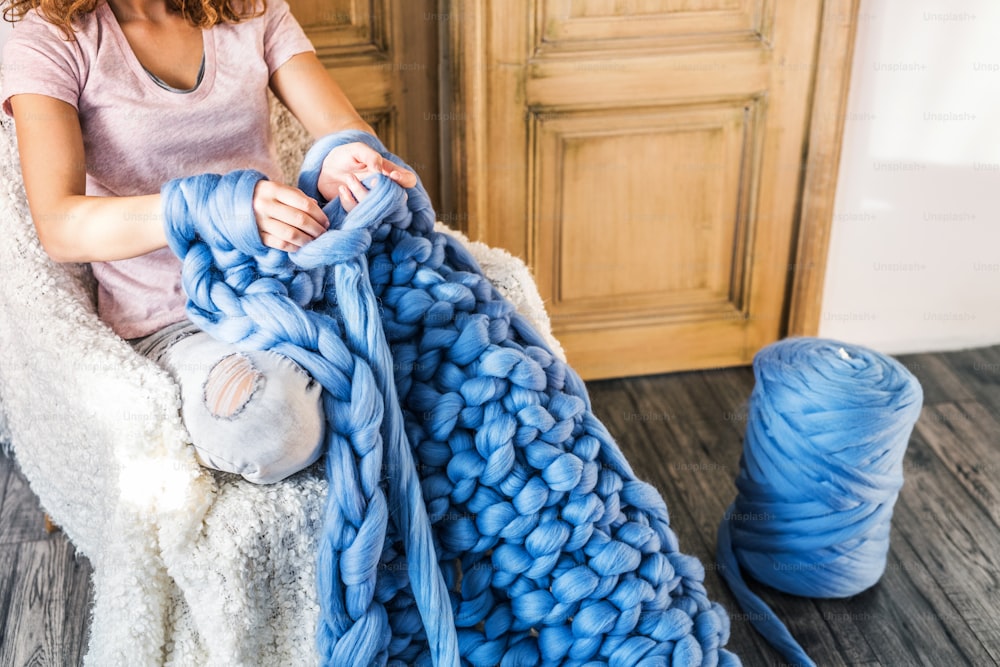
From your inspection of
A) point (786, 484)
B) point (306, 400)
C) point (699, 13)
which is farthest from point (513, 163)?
point (306, 400)

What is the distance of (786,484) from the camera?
1.55 meters

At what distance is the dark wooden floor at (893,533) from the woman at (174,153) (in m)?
0.56

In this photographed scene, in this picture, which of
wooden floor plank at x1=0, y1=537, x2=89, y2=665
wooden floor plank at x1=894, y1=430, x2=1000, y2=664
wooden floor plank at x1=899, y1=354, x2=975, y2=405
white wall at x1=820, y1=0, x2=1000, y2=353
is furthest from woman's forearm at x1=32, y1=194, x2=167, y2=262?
wooden floor plank at x1=899, y1=354, x2=975, y2=405

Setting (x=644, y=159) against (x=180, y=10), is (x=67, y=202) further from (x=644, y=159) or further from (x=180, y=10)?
(x=644, y=159)

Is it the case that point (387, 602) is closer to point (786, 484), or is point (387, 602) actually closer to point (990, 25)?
point (786, 484)

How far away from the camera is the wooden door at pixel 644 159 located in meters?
1.87

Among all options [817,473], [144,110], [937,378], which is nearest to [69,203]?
[144,110]

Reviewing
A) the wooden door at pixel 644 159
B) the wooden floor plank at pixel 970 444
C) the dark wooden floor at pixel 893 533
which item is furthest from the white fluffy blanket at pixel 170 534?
the wooden floor plank at pixel 970 444

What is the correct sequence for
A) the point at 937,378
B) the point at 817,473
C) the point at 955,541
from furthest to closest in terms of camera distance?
the point at 937,378
the point at 955,541
the point at 817,473

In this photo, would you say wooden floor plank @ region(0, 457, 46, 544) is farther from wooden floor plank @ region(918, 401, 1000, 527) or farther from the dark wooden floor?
wooden floor plank @ region(918, 401, 1000, 527)

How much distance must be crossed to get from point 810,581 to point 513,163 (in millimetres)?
917

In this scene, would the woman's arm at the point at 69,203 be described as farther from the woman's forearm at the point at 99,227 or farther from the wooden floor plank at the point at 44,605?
the wooden floor plank at the point at 44,605

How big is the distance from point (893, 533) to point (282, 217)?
1.24 meters

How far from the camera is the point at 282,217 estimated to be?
1013 millimetres
